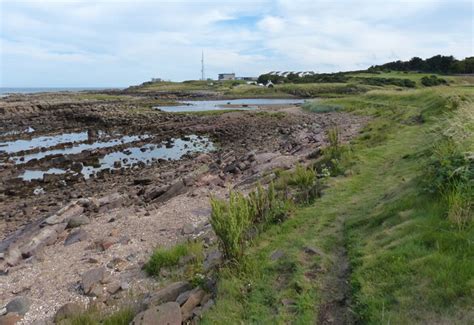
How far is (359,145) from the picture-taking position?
50.7 ft

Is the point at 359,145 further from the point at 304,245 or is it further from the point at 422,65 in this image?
the point at 422,65

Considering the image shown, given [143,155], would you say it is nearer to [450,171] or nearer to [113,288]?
[113,288]

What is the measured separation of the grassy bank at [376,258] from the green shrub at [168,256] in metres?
1.17

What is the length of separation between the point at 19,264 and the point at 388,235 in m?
8.71

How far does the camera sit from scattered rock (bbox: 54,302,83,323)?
6174mm

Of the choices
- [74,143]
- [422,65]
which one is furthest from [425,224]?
[422,65]

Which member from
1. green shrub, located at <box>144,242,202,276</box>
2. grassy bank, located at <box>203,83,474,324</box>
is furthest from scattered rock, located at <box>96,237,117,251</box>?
grassy bank, located at <box>203,83,474,324</box>

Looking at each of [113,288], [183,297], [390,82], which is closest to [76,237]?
[113,288]

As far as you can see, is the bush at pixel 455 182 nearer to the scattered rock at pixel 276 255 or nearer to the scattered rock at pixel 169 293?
the scattered rock at pixel 276 255

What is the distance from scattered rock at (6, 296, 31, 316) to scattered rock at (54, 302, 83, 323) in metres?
0.84

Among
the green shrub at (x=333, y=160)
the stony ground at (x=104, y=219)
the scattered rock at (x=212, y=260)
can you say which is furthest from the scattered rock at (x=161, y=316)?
the green shrub at (x=333, y=160)

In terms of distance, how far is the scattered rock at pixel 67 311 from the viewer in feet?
20.3

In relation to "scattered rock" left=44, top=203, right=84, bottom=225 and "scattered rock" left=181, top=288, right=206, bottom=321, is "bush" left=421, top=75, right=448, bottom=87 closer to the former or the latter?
"scattered rock" left=44, top=203, right=84, bottom=225

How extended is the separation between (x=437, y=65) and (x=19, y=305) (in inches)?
3741
